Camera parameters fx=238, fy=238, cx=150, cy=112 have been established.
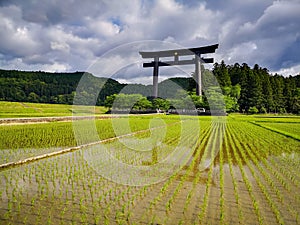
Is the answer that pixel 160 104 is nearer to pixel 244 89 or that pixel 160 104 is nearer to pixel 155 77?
pixel 155 77

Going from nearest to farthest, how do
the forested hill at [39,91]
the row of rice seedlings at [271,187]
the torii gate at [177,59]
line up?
the row of rice seedlings at [271,187]
the torii gate at [177,59]
the forested hill at [39,91]

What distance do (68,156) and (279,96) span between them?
45104 mm

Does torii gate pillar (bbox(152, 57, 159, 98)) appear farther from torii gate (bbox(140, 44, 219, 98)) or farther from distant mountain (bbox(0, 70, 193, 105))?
distant mountain (bbox(0, 70, 193, 105))

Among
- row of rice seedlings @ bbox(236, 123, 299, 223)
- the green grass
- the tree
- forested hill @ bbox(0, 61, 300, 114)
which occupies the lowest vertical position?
row of rice seedlings @ bbox(236, 123, 299, 223)

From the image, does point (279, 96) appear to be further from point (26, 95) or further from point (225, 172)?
point (26, 95)

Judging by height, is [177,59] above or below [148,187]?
above

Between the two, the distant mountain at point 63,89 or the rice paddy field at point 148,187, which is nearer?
the rice paddy field at point 148,187

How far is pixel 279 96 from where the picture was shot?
43.5 meters

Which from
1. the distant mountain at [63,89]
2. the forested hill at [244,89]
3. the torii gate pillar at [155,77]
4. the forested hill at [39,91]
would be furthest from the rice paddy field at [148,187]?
the forested hill at [39,91]

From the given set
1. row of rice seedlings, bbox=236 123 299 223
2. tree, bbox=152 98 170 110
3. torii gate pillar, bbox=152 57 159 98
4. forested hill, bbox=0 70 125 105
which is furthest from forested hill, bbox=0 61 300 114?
row of rice seedlings, bbox=236 123 299 223

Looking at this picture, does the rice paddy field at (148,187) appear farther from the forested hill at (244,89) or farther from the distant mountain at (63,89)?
the distant mountain at (63,89)

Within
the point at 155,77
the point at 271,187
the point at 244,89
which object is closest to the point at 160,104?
the point at 155,77

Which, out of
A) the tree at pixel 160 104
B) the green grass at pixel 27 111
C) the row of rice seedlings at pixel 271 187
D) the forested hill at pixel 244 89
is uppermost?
the forested hill at pixel 244 89

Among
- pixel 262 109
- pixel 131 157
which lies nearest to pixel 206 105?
pixel 262 109
